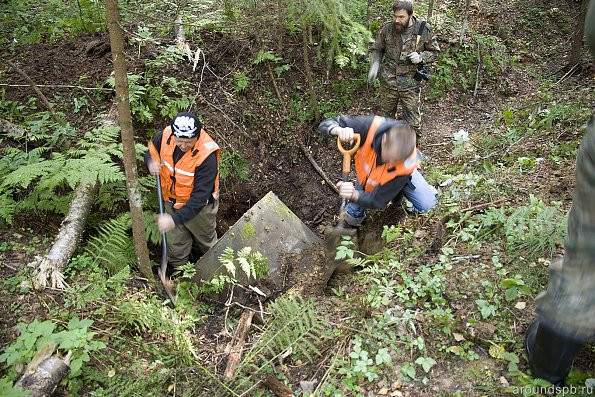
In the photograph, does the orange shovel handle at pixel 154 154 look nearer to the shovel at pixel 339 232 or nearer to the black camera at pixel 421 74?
the shovel at pixel 339 232

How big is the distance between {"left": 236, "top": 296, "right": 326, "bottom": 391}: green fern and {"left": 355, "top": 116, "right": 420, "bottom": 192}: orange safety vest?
167cm

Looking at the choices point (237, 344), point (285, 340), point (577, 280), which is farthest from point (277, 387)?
point (577, 280)

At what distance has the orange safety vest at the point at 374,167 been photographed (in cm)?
432

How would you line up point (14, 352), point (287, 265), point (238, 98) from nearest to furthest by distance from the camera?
point (14, 352), point (287, 265), point (238, 98)

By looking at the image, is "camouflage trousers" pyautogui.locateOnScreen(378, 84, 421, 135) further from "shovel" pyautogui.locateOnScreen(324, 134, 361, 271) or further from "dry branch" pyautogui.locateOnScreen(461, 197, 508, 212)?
"dry branch" pyautogui.locateOnScreen(461, 197, 508, 212)

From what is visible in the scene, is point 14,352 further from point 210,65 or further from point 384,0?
point 384,0

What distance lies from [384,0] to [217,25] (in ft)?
13.6

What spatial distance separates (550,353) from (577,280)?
0.57 meters

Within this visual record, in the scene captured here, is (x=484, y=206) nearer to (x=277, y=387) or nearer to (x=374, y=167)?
(x=374, y=167)

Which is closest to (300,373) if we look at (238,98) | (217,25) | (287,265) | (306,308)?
(306,308)

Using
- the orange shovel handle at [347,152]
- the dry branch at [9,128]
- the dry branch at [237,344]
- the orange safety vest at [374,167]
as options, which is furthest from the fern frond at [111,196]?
the orange safety vest at [374,167]

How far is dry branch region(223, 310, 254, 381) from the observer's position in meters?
3.23

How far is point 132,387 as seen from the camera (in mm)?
2873

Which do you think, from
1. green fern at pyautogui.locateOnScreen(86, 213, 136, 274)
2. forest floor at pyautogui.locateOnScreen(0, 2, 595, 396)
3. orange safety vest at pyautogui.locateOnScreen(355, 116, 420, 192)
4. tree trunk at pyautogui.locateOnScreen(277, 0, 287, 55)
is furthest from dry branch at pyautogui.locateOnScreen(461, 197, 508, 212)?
tree trunk at pyautogui.locateOnScreen(277, 0, 287, 55)
